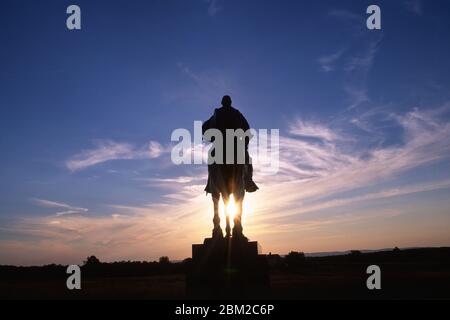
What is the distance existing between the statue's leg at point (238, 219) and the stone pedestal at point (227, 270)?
0.14 meters

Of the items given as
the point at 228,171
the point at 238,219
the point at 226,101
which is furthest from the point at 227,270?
the point at 226,101

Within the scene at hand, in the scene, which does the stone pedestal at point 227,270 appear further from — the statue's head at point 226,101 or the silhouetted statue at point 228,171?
the statue's head at point 226,101

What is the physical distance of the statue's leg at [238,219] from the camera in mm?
8892

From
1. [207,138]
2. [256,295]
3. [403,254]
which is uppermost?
[207,138]

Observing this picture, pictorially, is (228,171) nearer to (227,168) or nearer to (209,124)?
(227,168)

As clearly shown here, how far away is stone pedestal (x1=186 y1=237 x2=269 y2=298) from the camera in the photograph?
838 centimetres

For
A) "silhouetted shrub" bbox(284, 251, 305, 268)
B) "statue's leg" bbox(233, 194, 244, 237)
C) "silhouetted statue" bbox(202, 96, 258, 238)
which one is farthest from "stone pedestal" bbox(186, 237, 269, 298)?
"silhouetted shrub" bbox(284, 251, 305, 268)

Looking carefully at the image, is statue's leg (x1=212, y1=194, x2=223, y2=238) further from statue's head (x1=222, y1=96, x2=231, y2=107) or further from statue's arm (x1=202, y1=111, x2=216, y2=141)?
statue's head (x1=222, y1=96, x2=231, y2=107)

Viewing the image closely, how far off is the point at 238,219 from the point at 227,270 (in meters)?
1.18
